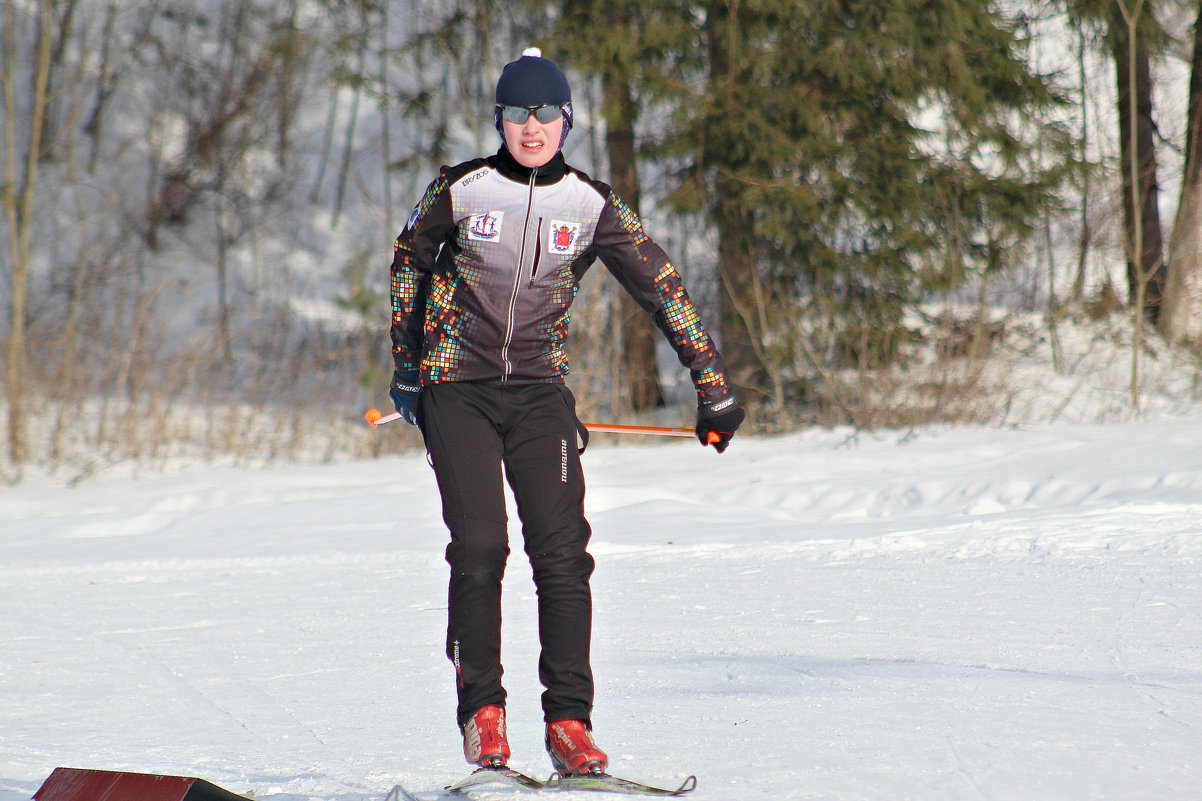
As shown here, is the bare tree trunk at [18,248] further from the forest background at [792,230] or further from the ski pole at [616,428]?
the ski pole at [616,428]

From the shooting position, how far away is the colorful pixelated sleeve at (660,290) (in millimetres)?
2689

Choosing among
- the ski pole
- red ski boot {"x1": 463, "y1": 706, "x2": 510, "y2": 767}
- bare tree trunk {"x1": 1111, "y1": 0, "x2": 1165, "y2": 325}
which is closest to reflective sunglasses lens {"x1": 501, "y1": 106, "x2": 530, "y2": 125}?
the ski pole

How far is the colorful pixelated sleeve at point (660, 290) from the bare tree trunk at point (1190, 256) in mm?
12266

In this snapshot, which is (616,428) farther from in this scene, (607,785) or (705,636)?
(705,636)

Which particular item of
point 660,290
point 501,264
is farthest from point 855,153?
point 501,264

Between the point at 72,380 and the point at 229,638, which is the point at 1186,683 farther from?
the point at 72,380

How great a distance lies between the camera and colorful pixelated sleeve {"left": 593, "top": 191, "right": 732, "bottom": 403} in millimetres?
2689

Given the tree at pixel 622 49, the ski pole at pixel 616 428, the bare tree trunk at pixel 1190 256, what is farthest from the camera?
the bare tree trunk at pixel 1190 256

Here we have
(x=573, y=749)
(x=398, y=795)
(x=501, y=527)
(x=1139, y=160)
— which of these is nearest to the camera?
(x=398, y=795)

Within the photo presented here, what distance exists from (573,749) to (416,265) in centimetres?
114

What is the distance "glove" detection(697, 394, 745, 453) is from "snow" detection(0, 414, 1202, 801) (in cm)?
74

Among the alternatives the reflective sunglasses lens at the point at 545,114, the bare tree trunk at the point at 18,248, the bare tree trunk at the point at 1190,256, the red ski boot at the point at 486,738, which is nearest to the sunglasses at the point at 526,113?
the reflective sunglasses lens at the point at 545,114

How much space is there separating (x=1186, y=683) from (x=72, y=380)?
977 cm

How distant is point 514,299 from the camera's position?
258 cm
